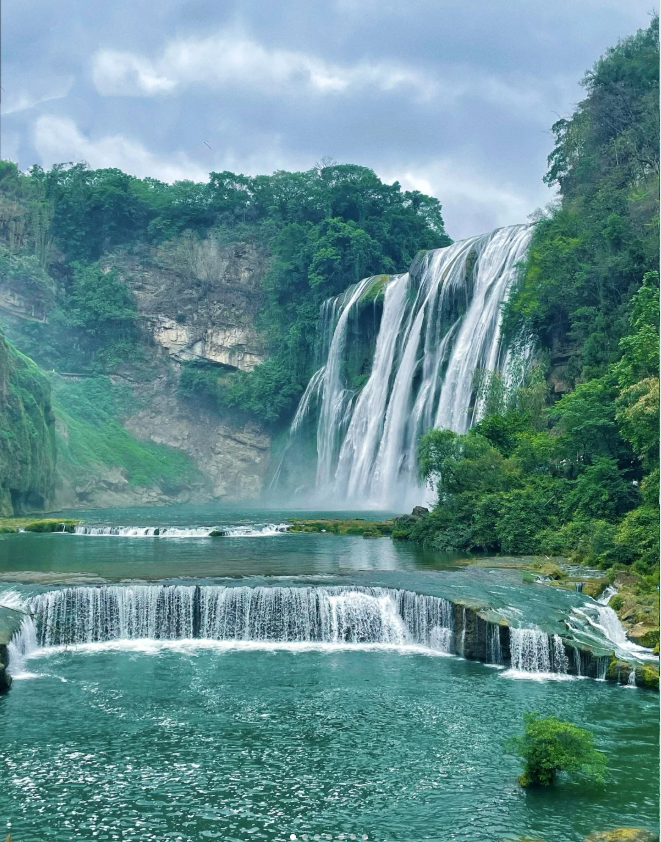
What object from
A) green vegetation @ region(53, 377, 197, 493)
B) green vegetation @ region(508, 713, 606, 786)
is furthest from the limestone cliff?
green vegetation @ region(508, 713, 606, 786)

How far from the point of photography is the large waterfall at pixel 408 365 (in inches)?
1965

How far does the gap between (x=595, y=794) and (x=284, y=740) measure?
517cm

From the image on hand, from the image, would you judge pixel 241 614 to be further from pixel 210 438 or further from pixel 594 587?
pixel 210 438

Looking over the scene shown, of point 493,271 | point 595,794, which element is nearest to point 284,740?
point 595,794

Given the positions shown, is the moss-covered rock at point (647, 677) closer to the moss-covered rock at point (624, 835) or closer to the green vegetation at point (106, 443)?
the moss-covered rock at point (624, 835)

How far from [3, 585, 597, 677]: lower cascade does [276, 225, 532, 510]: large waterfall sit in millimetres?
24199

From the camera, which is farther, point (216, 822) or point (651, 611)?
point (651, 611)

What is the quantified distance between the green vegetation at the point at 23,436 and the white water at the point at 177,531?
10.5 m

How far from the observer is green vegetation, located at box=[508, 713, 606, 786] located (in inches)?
540

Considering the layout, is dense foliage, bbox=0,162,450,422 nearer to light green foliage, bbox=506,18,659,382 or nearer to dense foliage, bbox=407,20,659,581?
light green foliage, bbox=506,18,659,382

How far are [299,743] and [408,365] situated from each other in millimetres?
42342

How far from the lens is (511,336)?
46188 millimetres

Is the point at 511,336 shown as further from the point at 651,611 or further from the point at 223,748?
the point at 223,748

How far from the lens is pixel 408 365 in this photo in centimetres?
5653
